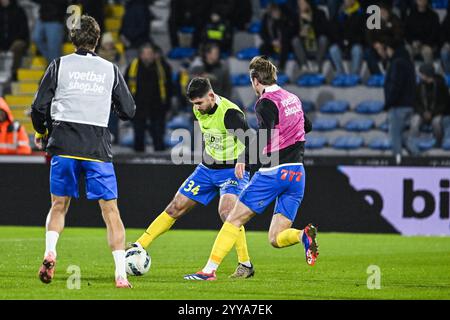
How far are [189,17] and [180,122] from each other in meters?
2.55

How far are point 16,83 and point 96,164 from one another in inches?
561

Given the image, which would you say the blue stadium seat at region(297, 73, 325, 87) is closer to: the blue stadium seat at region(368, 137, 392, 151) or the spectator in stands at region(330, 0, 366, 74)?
the spectator in stands at region(330, 0, 366, 74)

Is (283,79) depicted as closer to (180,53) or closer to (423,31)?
(180,53)

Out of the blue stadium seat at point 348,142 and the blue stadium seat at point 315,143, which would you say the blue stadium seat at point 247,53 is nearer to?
the blue stadium seat at point 315,143

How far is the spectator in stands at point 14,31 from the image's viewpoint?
73.4ft

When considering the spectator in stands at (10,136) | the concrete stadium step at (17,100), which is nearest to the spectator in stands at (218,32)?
the concrete stadium step at (17,100)

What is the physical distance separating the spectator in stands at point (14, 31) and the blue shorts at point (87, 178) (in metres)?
13.5

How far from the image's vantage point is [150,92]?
2020 centimetres

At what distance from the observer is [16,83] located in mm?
23141

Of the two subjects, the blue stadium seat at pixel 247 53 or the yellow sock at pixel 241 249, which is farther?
the blue stadium seat at pixel 247 53

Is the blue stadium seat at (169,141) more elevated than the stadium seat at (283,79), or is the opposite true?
the stadium seat at (283,79)
